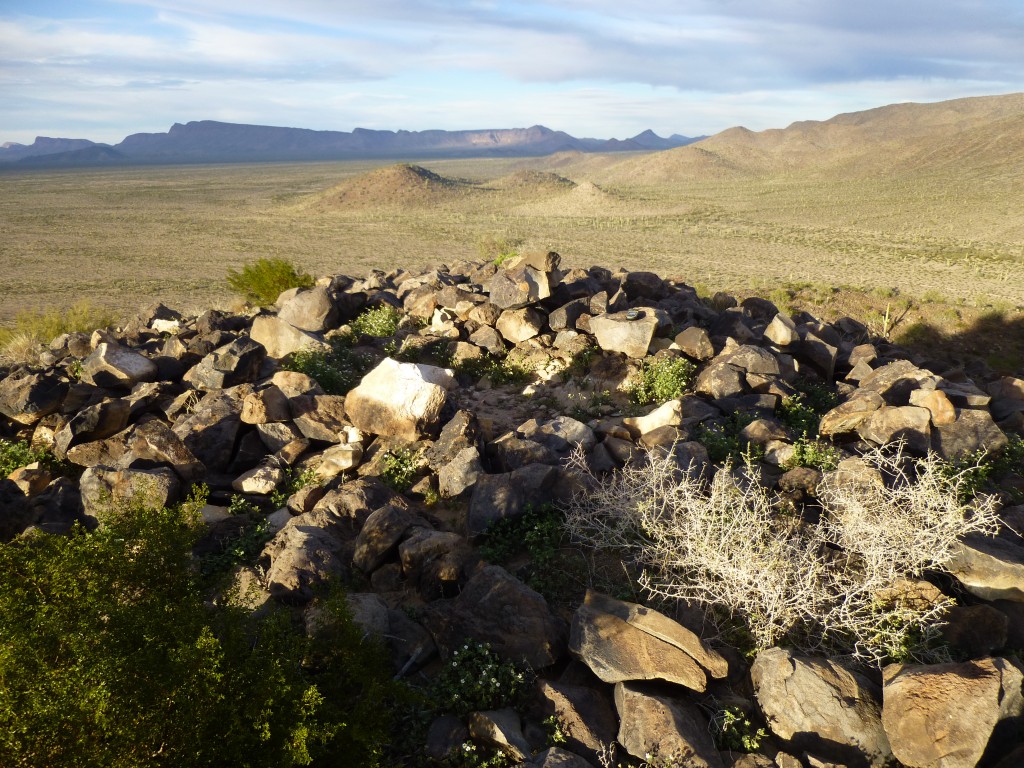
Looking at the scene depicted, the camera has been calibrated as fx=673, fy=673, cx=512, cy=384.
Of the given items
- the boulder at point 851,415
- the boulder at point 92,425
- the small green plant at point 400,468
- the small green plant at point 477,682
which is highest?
the boulder at point 851,415

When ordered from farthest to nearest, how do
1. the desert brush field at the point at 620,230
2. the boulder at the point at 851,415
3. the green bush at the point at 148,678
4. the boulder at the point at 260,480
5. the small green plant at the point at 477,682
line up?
the desert brush field at the point at 620,230 < the boulder at the point at 851,415 < the boulder at the point at 260,480 < the small green plant at the point at 477,682 < the green bush at the point at 148,678

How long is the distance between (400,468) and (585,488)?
2.17 meters

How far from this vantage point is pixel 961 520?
193 inches

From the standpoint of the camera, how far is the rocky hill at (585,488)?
4.04 meters

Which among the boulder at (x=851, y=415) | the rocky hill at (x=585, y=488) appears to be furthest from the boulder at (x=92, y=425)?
the boulder at (x=851, y=415)

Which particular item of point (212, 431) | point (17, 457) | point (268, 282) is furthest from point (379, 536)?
point (268, 282)

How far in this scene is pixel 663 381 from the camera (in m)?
8.66

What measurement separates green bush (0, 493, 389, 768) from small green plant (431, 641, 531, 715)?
1.52 ft

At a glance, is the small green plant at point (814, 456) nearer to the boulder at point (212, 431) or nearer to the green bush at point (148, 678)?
the green bush at point (148, 678)

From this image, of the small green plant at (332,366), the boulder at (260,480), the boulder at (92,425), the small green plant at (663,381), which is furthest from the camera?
the small green plant at (332,366)

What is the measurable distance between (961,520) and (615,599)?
2593mm

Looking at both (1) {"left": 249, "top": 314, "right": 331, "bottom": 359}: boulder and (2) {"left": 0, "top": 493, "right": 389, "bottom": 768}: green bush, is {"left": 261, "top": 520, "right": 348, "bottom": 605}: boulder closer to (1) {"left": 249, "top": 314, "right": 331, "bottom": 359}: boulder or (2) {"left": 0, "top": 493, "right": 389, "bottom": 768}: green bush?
(2) {"left": 0, "top": 493, "right": 389, "bottom": 768}: green bush

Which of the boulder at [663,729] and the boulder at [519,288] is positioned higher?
the boulder at [519,288]

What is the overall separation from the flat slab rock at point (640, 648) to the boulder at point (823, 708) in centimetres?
→ 34
